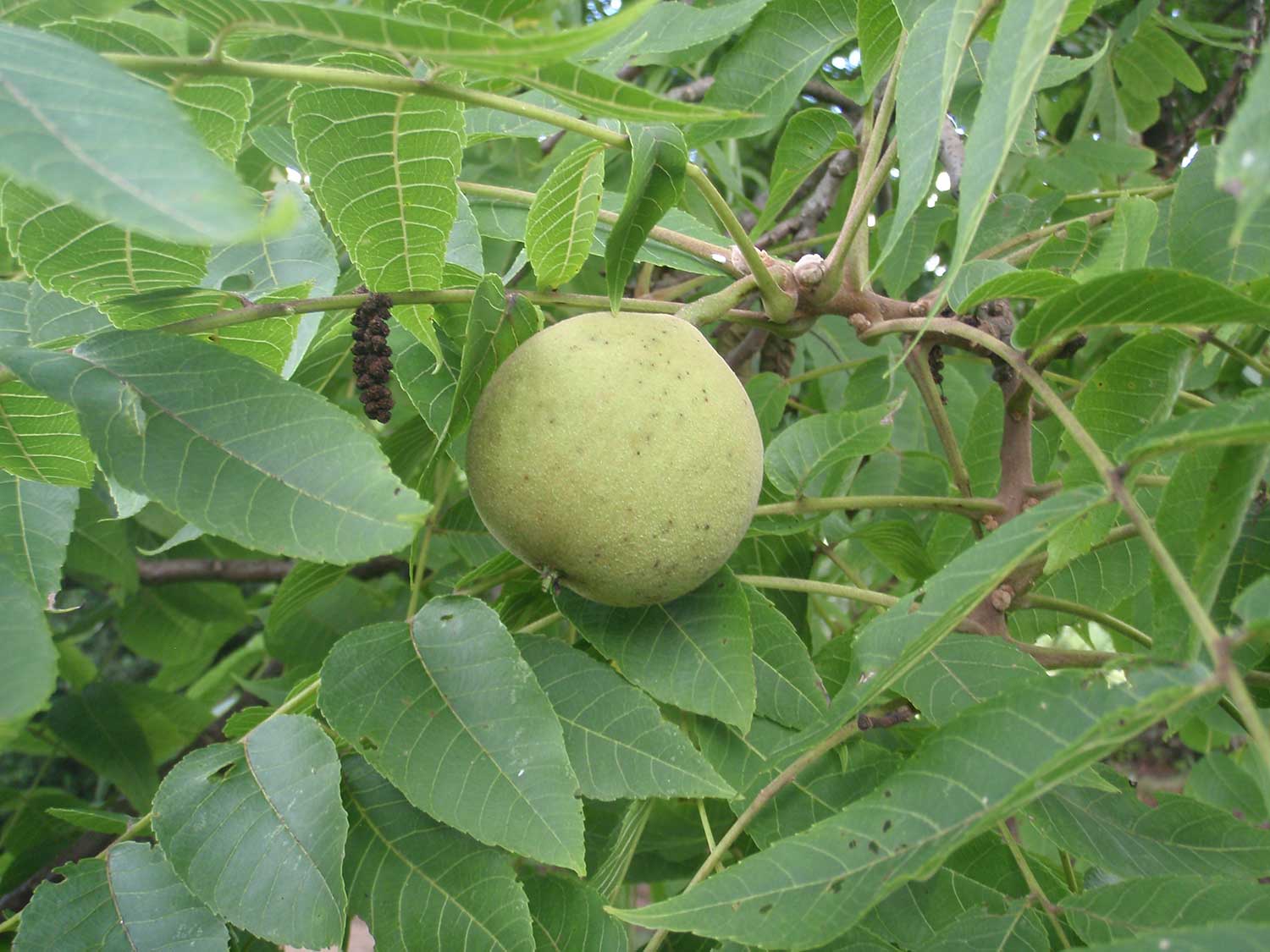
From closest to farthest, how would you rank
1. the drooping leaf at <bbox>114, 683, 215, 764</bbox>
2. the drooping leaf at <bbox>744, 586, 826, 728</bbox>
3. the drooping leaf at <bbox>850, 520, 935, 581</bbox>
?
1. the drooping leaf at <bbox>744, 586, 826, 728</bbox>
2. the drooping leaf at <bbox>850, 520, 935, 581</bbox>
3. the drooping leaf at <bbox>114, 683, 215, 764</bbox>

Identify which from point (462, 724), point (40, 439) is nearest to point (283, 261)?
point (40, 439)

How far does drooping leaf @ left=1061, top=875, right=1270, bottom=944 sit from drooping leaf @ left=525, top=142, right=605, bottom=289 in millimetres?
774

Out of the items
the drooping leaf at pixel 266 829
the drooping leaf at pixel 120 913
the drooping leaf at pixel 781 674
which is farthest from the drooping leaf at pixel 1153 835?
the drooping leaf at pixel 120 913

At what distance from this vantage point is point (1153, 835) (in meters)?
0.98

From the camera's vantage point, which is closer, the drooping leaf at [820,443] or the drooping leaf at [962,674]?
the drooping leaf at [962,674]

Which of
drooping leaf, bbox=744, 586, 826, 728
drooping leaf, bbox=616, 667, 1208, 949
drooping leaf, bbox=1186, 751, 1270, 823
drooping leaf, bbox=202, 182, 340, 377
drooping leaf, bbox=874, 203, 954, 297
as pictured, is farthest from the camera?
drooping leaf, bbox=1186, 751, 1270, 823

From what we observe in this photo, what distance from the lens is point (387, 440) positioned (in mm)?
1447

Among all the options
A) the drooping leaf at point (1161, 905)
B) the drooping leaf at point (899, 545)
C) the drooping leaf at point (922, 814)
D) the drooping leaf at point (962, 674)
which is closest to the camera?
the drooping leaf at point (922, 814)

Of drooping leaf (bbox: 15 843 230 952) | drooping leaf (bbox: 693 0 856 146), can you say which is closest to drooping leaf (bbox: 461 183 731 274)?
drooping leaf (bbox: 693 0 856 146)

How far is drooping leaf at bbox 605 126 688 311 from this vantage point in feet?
3.18

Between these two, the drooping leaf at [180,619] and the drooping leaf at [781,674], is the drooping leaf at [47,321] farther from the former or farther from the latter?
the drooping leaf at [180,619]

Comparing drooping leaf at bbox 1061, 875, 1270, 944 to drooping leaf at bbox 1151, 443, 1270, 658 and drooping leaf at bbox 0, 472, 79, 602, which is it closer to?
drooping leaf at bbox 1151, 443, 1270, 658

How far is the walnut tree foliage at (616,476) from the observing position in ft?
2.34

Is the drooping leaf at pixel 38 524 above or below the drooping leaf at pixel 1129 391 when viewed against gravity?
below
